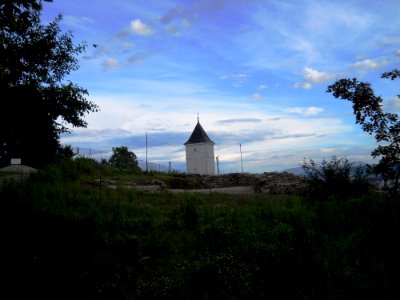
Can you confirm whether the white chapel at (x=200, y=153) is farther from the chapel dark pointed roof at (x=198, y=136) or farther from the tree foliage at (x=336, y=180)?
the tree foliage at (x=336, y=180)

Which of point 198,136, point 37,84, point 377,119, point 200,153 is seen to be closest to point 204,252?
point 377,119

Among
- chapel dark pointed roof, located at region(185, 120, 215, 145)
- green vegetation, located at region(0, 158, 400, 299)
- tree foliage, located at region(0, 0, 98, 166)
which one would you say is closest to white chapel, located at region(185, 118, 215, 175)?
chapel dark pointed roof, located at region(185, 120, 215, 145)

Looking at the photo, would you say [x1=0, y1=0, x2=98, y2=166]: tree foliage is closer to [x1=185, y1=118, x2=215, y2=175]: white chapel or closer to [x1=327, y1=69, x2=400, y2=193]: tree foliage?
[x1=327, y1=69, x2=400, y2=193]: tree foliage

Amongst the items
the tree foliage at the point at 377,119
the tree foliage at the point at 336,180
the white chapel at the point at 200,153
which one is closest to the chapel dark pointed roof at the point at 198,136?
the white chapel at the point at 200,153

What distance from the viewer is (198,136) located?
6216 centimetres

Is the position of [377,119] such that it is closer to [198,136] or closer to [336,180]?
[336,180]

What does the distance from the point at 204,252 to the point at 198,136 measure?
5523 cm

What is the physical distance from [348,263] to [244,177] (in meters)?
22.2

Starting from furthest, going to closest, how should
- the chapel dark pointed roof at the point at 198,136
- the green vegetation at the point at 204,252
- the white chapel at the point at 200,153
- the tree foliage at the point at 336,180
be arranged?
the chapel dark pointed roof at the point at 198,136, the white chapel at the point at 200,153, the tree foliage at the point at 336,180, the green vegetation at the point at 204,252

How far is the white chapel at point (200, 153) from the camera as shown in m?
60.5

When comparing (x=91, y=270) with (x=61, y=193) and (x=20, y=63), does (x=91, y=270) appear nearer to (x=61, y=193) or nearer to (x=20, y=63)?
(x=61, y=193)

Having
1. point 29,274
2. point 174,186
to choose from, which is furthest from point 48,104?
point 174,186

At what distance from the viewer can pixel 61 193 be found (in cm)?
1173

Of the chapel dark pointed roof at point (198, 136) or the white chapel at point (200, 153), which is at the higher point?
the chapel dark pointed roof at point (198, 136)
